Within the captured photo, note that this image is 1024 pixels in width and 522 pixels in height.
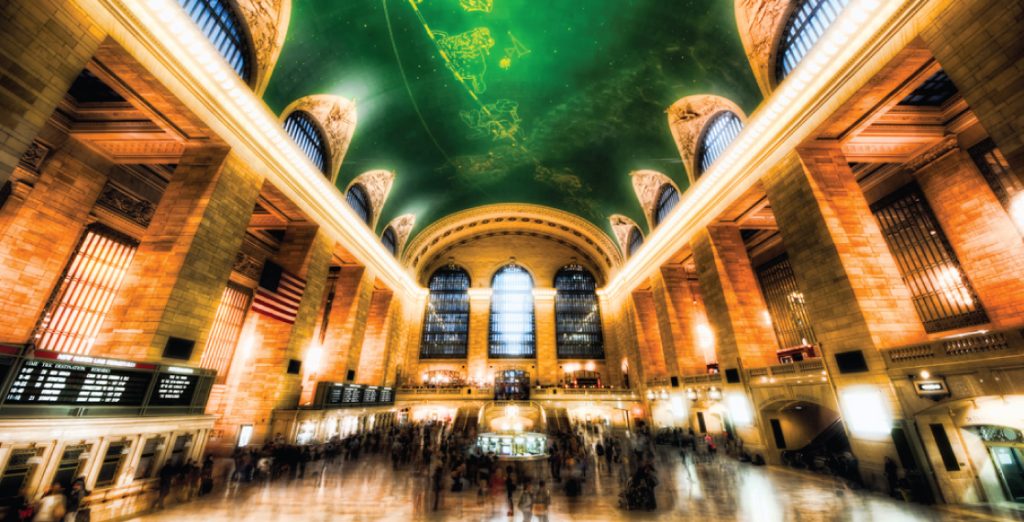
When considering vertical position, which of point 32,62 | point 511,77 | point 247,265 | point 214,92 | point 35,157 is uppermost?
point 511,77

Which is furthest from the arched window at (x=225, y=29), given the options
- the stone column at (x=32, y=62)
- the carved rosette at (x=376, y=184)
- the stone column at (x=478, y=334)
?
the stone column at (x=478, y=334)

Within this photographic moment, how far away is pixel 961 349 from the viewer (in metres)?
6.84

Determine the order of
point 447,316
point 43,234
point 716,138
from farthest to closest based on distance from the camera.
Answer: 1. point 447,316
2. point 716,138
3. point 43,234

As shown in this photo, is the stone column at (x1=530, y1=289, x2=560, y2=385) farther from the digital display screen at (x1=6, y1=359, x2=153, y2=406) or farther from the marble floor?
the digital display screen at (x1=6, y1=359, x2=153, y2=406)

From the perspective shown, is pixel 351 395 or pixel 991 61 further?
pixel 351 395

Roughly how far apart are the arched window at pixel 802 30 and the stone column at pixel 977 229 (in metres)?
5.82

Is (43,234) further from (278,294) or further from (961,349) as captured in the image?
(961,349)

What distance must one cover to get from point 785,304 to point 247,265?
1007 inches

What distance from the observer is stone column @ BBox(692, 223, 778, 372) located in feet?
42.7

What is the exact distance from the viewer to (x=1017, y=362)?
237 inches

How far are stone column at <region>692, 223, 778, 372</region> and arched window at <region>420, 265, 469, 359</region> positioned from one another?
19394mm

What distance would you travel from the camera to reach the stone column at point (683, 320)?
1700 centimetres

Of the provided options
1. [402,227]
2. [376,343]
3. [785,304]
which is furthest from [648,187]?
[376,343]

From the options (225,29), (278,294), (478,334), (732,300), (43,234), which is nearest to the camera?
(43,234)
